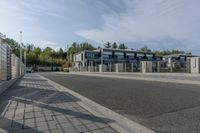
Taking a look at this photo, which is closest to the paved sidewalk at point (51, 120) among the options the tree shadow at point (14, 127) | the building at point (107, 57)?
the tree shadow at point (14, 127)

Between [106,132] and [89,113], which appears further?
[89,113]

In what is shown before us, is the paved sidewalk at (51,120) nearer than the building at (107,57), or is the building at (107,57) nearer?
the paved sidewalk at (51,120)

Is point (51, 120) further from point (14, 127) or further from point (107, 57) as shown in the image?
point (107, 57)

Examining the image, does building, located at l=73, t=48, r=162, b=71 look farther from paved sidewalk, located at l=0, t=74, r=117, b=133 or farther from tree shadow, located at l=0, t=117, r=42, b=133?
tree shadow, located at l=0, t=117, r=42, b=133

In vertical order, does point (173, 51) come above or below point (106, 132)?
above

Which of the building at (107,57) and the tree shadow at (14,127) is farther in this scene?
the building at (107,57)

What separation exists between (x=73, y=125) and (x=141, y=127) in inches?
61.7

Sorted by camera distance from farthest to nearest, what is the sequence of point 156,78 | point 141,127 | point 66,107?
point 156,78, point 66,107, point 141,127

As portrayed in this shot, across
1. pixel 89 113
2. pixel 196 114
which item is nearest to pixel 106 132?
pixel 89 113

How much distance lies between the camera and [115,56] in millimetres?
96562

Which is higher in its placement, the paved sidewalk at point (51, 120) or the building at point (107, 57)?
the building at point (107, 57)

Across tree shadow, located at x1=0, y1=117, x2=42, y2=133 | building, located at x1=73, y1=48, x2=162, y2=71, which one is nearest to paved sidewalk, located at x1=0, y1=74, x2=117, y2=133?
tree shadow, located at x1=0, y1=117, x2=42, y2=133

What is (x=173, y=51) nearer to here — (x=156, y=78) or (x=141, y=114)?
(x=156, y=78)

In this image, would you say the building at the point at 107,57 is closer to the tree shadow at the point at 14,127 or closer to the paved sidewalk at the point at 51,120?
the paved sidewalk at the point at 51,120
